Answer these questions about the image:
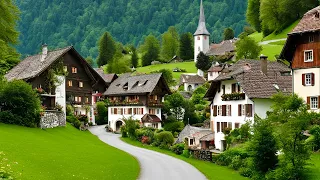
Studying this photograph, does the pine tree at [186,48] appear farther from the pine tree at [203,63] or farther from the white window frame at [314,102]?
the white window frame at [314,102]

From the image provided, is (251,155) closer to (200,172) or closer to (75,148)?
(200,172)

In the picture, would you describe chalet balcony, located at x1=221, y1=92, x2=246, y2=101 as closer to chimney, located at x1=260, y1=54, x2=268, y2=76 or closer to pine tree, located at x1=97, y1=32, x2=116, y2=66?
chimney, located at x1=260, y1=54, x2=268, y2=76

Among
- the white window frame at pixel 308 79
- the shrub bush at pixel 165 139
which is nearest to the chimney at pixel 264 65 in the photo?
the white window frame at pixel 308 79

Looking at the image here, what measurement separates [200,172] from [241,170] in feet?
13.2

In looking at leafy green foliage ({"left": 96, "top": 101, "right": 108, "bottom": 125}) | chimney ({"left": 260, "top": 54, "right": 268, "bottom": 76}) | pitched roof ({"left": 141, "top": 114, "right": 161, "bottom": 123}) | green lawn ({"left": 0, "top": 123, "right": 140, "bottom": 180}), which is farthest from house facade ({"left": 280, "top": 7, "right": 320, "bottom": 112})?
leafy green foliage ({"left": 96, "top": 101, "right": 108, "bottom": 125})

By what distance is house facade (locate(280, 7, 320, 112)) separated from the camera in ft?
155

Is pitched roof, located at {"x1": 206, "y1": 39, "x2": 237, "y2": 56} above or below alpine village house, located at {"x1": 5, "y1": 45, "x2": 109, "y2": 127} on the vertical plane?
above

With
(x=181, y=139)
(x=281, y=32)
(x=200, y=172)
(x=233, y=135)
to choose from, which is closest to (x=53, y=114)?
(x=181, y=139)

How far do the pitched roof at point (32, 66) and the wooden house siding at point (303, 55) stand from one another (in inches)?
1321

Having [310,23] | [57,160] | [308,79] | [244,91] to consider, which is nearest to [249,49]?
[244,91]

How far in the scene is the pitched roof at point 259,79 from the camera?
5472 centimetres

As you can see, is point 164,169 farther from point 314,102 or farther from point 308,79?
point 308,79

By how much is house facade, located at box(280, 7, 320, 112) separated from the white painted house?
5.82 meters

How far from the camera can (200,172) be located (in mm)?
39469
